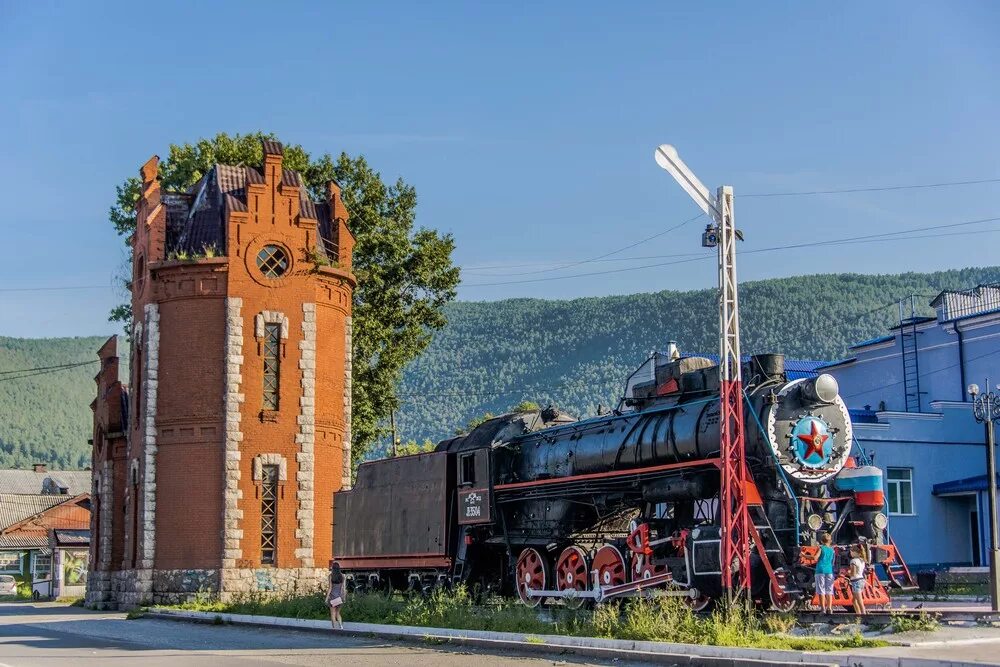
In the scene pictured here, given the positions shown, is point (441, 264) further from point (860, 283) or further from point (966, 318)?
point (860, 283)

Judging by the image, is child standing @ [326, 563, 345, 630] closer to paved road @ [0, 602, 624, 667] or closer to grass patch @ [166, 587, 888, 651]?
paved road @ [0, 602, 624, 667]

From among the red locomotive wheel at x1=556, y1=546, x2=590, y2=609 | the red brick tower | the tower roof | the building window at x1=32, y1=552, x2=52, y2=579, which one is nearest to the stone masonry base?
the red brick tower

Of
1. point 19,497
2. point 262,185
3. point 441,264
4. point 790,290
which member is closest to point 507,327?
point 790,290

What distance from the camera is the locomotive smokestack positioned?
65.6 ft

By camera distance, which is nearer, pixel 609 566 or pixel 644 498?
pixel 644 498

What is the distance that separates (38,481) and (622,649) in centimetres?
9848

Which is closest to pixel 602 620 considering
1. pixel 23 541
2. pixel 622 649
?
pixel 622 649

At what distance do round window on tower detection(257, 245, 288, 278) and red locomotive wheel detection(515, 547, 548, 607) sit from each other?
593 inches

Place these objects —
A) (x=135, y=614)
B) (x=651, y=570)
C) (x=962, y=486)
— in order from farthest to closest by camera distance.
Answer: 1. (x=962, y=486)
2. (x=135, y=614)
3. (x=651, y=570)

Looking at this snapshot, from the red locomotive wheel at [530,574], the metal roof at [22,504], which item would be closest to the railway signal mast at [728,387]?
the red locomotive wheel at [530,574]

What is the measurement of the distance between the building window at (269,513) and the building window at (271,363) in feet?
6.87

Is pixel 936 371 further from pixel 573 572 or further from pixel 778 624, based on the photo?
pixel 778 624

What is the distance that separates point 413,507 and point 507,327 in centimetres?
16622

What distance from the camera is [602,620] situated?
696 inches
